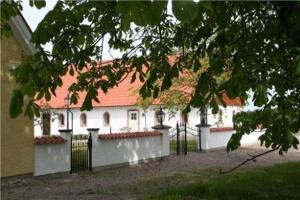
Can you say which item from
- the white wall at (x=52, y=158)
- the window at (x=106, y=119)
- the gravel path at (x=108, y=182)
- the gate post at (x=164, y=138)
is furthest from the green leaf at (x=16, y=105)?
the window at (x=106, y=119)

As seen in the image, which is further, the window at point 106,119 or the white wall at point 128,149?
the window at point 106,119

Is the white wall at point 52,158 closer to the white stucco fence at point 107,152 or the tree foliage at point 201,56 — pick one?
the white stucco fence at point 107,152

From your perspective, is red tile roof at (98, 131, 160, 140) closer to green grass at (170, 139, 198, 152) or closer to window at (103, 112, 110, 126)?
green grass at (170, 139, 198, 152)

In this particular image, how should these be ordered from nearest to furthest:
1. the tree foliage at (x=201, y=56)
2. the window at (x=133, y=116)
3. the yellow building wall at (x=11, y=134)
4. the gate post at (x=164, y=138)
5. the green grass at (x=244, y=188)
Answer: the tree foliage at (x=201, y=56)
the green grass at (x=244, y=188)
the yellow building wall at (x=11, y=134)
the gate post at (x=164, y=138)
the window at (x=133, y=116)

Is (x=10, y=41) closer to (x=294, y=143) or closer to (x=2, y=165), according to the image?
(x=2, y=165)

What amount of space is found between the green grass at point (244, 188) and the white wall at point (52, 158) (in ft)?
12.2

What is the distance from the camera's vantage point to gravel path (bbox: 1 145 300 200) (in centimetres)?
1052

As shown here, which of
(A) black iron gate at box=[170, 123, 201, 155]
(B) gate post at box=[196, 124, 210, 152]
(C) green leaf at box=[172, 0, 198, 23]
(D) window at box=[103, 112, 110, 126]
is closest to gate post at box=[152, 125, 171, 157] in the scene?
(A) black iron gate at box=[170, 123, 201, 155]

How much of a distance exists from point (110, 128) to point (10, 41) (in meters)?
26.5

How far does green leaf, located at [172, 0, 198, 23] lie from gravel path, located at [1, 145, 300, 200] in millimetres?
8160

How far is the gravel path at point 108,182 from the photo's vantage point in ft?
34.5

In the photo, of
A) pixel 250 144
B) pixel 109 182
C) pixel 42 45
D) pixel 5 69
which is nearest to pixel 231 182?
pixel 109 182

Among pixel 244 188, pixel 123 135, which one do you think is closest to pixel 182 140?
pixel 123 135

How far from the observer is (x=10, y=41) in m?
12.8
